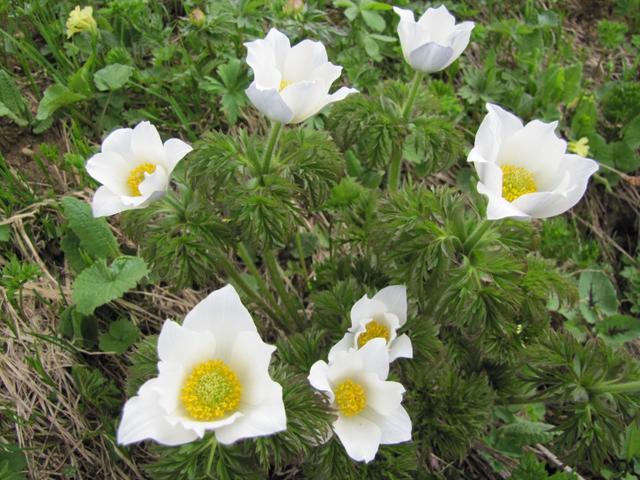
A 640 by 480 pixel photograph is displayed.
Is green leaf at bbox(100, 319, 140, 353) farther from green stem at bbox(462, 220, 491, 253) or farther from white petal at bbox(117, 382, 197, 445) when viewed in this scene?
green stem at bbox(462, 220, 491, 253)

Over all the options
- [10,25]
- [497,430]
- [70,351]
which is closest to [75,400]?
[70,351]

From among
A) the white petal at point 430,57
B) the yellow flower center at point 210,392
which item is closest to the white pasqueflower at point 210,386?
the yellow flower center at point 210,392

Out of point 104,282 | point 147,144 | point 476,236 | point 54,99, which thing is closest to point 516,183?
point 476,236

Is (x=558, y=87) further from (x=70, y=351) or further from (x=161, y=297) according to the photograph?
(x=70, y=351)

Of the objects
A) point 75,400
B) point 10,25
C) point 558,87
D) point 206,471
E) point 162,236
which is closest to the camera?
point 206,471

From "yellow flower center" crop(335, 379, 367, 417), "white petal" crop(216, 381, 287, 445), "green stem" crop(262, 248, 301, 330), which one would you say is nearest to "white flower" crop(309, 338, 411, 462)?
"yellow flower center" crop(335, 379, 367, 417)
